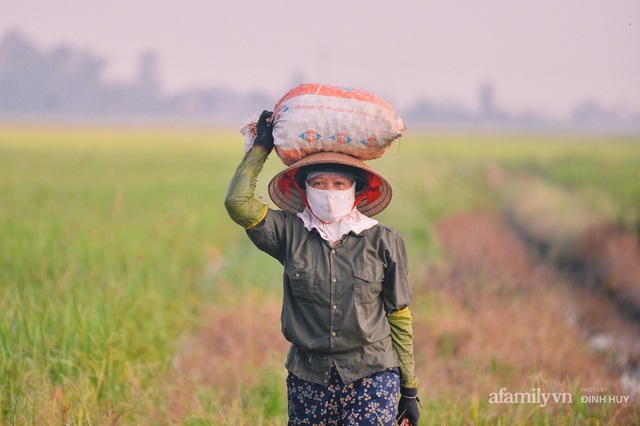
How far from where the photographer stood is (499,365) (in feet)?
16.2

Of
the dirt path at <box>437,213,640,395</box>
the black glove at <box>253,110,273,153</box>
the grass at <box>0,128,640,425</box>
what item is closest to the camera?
the black glove at <box>253,110,273,153</box>

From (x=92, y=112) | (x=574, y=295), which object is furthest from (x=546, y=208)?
(x=92, y=112)

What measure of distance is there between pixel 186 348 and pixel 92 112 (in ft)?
345

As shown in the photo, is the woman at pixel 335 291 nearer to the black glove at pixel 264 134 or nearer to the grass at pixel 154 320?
the black glove at pixel 264 134

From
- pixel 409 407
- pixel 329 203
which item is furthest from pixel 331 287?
pixel 409 407

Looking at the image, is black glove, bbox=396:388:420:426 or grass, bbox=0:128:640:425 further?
grass, bbox=0:128:640:425

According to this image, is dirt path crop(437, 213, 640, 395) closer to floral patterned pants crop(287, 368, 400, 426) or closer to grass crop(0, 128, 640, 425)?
grass crop(0, 128, 640, 425)

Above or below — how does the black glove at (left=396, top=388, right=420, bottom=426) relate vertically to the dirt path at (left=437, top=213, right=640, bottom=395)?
above

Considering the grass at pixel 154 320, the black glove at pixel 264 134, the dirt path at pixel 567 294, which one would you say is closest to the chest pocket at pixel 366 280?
the black glove at pixel 264 134

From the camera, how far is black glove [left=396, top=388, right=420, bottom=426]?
8.94ft

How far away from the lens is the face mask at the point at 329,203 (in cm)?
260

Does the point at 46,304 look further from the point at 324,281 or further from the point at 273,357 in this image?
the point at 324,281

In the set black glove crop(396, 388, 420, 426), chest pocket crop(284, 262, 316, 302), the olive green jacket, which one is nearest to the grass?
black glove crop(396, 388, 420, 426)

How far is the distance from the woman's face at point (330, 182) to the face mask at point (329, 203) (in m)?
0.02
